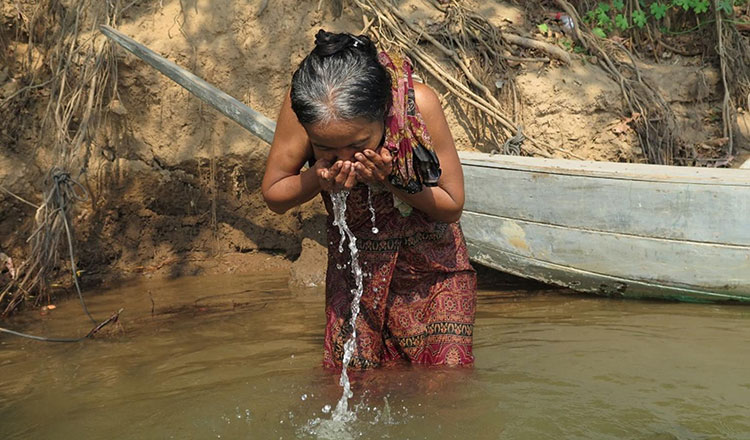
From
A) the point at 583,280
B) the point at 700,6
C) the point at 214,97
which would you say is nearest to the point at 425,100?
the point at 214,97

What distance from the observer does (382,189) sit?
9.21ft

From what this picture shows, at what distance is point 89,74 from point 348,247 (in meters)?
3.05

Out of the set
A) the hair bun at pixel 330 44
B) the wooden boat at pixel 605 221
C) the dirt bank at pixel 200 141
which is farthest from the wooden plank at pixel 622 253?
the hair bun at pixel 330 44

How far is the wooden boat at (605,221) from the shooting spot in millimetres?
4219

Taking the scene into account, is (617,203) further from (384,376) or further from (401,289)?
(384,376)

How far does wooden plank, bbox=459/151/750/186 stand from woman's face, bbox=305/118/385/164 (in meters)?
2.14

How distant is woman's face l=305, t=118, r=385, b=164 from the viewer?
2.39 meters

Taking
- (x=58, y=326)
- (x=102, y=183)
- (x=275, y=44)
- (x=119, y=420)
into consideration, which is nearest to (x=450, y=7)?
(x=275, y=44)

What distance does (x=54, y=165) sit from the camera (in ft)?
17.0

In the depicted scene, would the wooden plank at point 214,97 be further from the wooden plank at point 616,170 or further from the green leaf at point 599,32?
the green leaf at point 599,32

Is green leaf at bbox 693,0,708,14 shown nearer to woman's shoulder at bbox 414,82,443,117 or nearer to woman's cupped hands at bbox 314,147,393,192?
woman's shoulder at bbox 414,82,443,117

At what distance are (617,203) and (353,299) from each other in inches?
77.1

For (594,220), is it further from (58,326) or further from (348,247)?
(58,326)

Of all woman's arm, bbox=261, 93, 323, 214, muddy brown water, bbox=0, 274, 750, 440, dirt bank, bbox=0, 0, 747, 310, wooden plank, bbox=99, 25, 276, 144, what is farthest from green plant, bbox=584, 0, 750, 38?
woman's arm, bbox=261, 93, 323, 214
